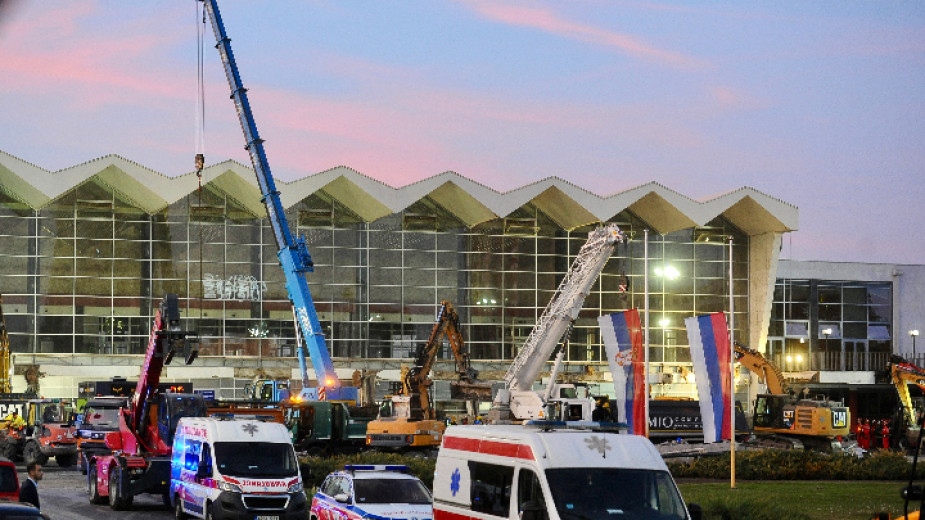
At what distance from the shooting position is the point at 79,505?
33000 millimetres

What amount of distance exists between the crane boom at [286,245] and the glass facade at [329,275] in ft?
46.1

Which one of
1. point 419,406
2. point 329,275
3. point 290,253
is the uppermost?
point 290,253

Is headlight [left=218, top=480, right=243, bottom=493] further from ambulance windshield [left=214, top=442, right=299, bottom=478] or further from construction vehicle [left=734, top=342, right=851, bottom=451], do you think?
construction vehicle [left=734, top=342, right=851, bottom=451]

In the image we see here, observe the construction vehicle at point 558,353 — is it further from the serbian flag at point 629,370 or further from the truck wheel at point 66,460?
the truck wheel at point 66,460

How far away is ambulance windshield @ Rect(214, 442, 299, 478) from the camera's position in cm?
2728

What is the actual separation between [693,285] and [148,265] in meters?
33.7

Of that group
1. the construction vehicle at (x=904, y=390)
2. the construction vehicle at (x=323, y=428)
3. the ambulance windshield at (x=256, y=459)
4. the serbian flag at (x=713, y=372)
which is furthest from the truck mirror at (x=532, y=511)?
the construction vehicle at (x=904, y=390)

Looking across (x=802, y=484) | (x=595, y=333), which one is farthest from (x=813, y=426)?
(x=595, y=333)

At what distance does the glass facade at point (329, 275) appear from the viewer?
79250 mm

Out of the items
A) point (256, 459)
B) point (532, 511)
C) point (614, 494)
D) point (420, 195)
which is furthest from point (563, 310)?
point (532, 511)

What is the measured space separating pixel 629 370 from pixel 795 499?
6365mm

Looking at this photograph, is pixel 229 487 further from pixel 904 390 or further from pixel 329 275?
pixel 329 275

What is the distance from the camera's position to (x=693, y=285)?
3506 inches

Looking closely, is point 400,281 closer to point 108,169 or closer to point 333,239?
point 333,239
